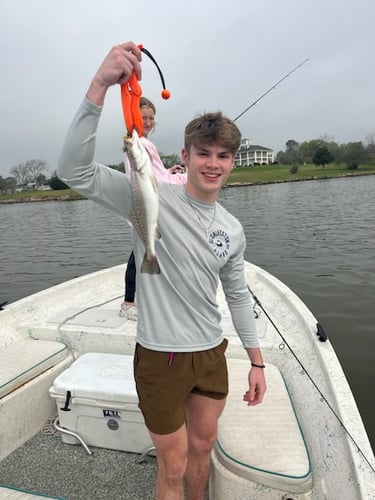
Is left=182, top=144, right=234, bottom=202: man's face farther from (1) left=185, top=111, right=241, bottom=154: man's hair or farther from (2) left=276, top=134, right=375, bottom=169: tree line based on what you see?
(2) left=276, top=134, right=375, bottom=169: tree line

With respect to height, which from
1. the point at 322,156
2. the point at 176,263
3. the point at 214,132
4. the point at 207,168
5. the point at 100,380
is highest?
the point at 322,156

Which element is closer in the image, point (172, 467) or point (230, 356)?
point (172, 467)

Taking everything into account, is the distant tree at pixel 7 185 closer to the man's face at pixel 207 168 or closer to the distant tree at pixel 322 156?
the distant tree at pixel 322 156

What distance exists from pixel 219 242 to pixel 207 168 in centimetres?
41

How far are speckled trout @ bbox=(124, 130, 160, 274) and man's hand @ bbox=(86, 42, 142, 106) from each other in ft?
0.73

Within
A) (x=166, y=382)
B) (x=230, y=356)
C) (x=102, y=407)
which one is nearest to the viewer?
(x=166, y=382)

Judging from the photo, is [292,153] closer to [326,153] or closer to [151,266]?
[326,153]

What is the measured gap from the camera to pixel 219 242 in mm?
2021

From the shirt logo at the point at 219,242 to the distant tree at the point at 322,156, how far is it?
86.8 meters

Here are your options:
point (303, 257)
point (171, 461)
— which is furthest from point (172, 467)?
point (303, 257)

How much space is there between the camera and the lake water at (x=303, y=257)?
276 inches

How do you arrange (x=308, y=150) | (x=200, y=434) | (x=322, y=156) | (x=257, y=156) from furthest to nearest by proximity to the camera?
(x=257, y=156) < (x=308, y=150) < (x=322, y=156) < (x=200, y=434)

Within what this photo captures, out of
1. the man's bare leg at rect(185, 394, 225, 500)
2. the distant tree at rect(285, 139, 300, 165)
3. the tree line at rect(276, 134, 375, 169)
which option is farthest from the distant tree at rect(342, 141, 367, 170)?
the man's bare leg at rect(185, 394, 225, 500)

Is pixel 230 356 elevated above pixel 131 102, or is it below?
below
